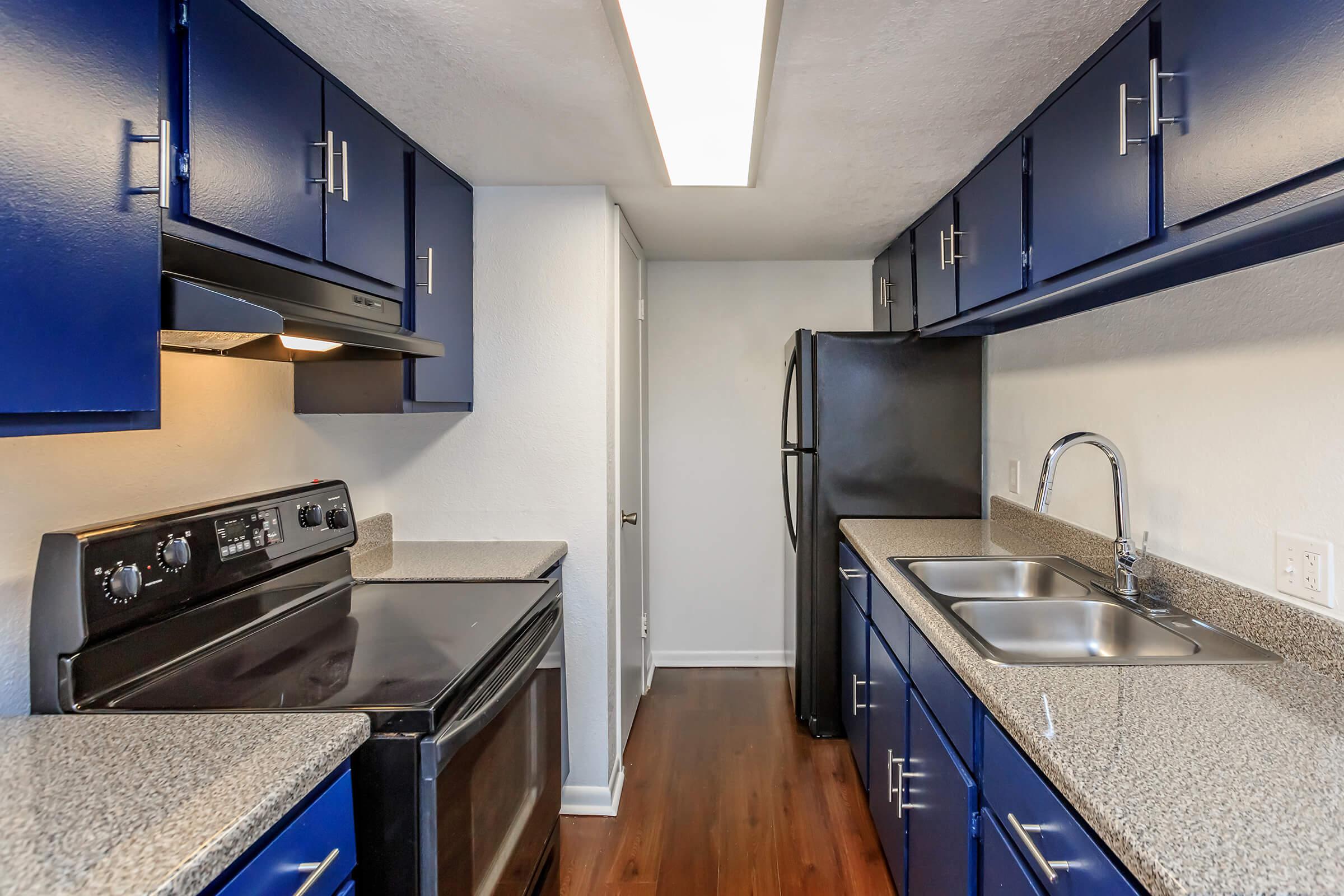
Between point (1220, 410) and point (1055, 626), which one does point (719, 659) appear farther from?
point (1220, 410)

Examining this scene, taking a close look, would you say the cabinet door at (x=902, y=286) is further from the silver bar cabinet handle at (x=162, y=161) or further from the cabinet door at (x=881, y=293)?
the silver bar cabinet handle at (x=162, y=161)

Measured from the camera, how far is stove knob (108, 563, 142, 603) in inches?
45.5

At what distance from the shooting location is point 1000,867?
113 centimetres

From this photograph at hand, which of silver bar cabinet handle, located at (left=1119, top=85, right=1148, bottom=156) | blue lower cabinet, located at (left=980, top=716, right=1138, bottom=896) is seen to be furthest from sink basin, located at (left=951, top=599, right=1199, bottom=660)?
silver bar cabinet handle, located at (left=1119, top=85, right=1148, bottom=156)

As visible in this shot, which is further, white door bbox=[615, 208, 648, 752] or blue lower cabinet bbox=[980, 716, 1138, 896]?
white door bbox=[615, 208, 648, 752]

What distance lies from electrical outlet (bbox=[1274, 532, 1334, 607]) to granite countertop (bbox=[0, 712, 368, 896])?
1604 millimetres

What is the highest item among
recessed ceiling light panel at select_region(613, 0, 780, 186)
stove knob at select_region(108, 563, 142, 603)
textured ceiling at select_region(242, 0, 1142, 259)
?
textured ceiling at select_region(242, 0, 1142, 259)

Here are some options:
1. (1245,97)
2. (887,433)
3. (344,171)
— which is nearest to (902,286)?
(887,433)

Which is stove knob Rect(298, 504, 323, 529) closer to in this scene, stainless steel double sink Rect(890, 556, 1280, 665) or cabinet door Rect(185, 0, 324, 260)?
cabinet door Rect(185, 0, 324, 260)

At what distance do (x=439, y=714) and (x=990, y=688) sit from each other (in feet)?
3.00

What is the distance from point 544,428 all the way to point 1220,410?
181 centimetres

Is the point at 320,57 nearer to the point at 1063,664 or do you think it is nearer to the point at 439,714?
the point at 439,714

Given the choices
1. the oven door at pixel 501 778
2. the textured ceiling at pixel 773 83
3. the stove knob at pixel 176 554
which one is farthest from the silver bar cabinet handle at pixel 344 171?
the oven door at pixel 501 778

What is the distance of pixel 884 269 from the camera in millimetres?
3186
